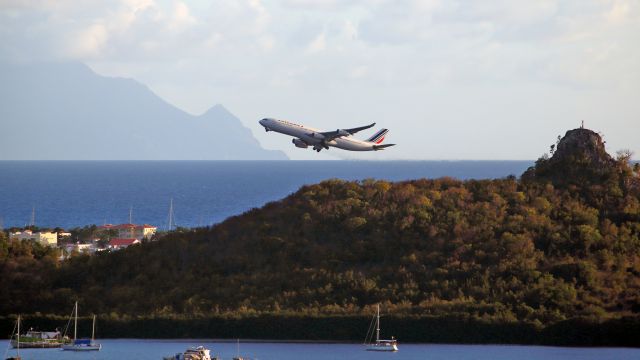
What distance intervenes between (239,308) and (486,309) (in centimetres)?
1808

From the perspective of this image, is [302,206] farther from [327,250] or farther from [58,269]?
[58,269]

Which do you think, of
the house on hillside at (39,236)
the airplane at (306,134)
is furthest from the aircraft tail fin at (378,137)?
the house on hillside at (39,236)

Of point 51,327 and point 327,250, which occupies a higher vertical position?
point 327,250

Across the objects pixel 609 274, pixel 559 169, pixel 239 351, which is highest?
pixel 559 169

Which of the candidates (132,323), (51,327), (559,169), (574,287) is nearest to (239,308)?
(132,323)

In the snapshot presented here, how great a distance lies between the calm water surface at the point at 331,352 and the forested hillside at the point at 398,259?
141 inches

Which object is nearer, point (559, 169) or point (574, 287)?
point (574, 287)

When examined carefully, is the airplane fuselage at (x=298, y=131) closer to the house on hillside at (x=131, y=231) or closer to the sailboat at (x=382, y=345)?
the sailboat at (x=382, y=345)

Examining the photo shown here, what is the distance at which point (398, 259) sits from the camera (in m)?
92.6

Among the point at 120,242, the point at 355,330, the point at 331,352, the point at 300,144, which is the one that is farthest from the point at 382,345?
the point at 120,242

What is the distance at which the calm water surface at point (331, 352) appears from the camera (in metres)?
73.9

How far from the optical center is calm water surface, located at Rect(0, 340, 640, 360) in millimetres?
73938

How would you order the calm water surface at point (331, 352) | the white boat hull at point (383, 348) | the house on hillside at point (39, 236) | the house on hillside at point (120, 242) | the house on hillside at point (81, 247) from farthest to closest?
the house on hillside at point (39, 236), the house on hillside at point (120, 242), the house on hillside at point (81, 247), the white boat hull at point (383, 348), the calm water surface at point (331, 352)

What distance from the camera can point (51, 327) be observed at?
84.9m
